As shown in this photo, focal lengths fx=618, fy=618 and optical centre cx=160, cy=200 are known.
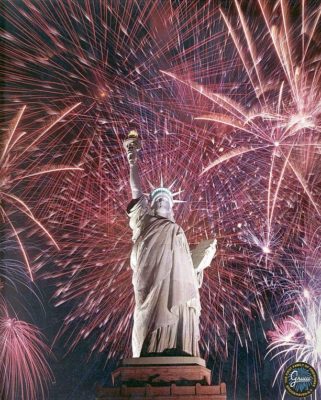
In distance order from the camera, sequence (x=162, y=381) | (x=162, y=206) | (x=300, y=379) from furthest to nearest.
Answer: (x=300, y=379)
(x=162, y=206)
(x=162, y=381)

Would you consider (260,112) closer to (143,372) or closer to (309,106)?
(309,106)

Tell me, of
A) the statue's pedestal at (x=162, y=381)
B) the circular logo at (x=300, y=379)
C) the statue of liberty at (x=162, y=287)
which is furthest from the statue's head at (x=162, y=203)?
the circular logo at (x=300, y=379)

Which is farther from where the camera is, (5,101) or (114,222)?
(114,222)

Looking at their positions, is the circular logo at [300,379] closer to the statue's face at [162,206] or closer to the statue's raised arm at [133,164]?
the statue's face at [162,206]

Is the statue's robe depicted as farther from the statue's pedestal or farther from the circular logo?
the circular logo

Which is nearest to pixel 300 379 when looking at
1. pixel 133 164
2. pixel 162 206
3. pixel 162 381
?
pixel 162 206

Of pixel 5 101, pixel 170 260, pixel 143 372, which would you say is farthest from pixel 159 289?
pixel 5 101

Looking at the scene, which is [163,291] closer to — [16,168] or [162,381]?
[162,381]
